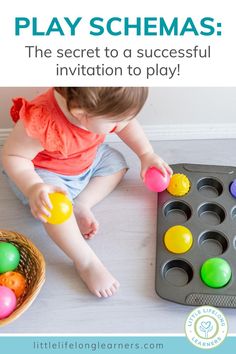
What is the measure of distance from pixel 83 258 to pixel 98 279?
5 centimetres

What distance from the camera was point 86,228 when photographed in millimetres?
1150

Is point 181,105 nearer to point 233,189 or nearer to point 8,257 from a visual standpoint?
point 233,189

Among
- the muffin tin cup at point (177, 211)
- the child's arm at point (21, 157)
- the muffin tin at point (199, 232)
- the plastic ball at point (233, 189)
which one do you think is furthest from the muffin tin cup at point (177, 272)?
the child's arm at point (21, 157)

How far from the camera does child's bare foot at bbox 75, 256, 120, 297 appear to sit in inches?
41.9

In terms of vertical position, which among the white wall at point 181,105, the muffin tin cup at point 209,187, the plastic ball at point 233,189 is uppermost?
the white wall at point 181,105

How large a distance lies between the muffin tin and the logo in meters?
0.02

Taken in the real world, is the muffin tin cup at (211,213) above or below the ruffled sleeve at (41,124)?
below

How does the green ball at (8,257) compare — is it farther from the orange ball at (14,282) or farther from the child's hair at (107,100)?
the child's hair at (107,100)

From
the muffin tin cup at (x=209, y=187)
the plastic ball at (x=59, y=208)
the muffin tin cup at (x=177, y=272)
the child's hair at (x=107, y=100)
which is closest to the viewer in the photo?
the child's hair at (x=107, y=100)

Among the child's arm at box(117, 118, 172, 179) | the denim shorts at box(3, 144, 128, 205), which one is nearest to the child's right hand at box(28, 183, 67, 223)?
the denim shorts at box(3, 144, 128, 205)

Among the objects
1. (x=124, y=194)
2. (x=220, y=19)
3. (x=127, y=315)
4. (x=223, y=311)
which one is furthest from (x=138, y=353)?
(x=220, y=19)

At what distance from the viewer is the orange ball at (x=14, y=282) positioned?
1027 millimetres

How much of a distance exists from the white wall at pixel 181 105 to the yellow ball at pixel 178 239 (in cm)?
31

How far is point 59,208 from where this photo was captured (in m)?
0.98
